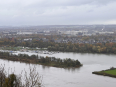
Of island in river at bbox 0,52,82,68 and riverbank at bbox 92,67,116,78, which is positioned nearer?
riverbank at bbox 92,67,116,78

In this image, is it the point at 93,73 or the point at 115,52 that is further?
the point at 115,52

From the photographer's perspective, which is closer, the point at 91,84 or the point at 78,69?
the point at 91,84

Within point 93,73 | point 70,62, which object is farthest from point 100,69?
point 70,62

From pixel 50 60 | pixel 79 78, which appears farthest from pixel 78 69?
pixel 50 60

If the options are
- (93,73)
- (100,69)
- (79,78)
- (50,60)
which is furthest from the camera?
(50,60)

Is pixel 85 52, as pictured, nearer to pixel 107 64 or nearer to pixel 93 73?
pixel 107 64

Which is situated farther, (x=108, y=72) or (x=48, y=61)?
(x=48, y=61)

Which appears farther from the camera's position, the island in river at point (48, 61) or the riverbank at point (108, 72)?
the island in river at point (48, 61)

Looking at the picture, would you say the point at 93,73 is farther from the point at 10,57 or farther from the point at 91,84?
the point at 10,57

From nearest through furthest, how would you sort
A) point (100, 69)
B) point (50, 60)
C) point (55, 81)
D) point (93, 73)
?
point (55, 81)
point (93, 73)
point (100, 69)
point (50, 60)
